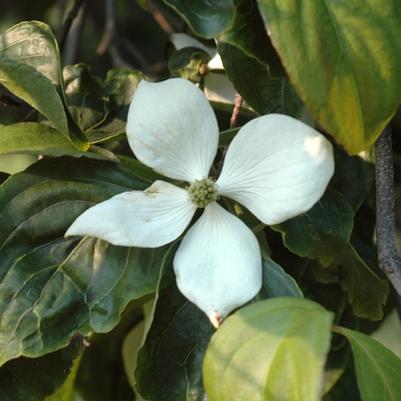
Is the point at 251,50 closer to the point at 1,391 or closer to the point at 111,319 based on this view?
the point at 111,319

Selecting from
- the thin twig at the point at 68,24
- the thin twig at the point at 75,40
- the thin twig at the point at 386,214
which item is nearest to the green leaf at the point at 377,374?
the thin twig at the point at 386,214

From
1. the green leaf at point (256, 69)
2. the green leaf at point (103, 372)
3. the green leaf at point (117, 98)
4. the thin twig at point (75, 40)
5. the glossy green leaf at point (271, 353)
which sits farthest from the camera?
the thin twig at point (75, 40)

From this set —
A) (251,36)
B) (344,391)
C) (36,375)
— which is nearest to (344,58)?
(251,36)

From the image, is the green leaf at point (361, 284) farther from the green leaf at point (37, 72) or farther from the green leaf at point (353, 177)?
the green leaf at point (37, 72)

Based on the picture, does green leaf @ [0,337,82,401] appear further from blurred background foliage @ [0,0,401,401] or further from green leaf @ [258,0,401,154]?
green leaf @ [258,0,401,154]

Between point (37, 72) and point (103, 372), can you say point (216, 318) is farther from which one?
point (103, 372)
